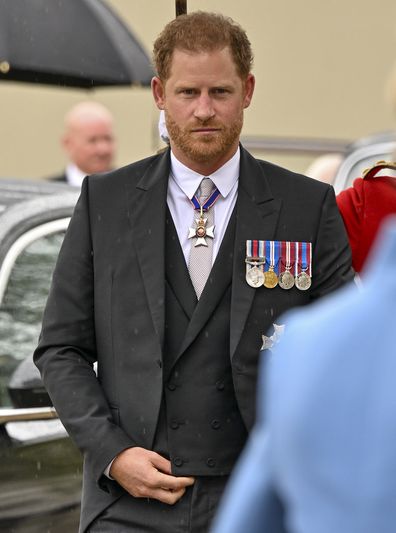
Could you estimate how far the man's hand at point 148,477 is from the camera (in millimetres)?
3428

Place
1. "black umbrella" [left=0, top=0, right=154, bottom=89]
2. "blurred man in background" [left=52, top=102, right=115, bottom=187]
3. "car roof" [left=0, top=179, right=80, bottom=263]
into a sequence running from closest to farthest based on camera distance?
"car roof" [left=0, top=179, right=80, bottom=263] < "black umbrella" [left=0, top=0, right=154, bottom=89] < "blurred man in background" [left=52, top=102, right=115, bottom=187]

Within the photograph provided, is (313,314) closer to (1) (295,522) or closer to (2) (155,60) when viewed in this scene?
(1) (295,522)

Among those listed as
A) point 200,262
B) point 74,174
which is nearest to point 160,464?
point 200,262

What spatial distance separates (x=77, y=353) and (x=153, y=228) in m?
0.35

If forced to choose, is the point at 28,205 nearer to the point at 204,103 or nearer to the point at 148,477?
the point at 204,103

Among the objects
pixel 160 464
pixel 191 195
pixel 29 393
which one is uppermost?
pixel 191 195

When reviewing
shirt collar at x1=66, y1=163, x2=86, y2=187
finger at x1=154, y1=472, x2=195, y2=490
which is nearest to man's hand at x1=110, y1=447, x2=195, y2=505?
finger at x1=154, y1=472, x2=195, y2=490

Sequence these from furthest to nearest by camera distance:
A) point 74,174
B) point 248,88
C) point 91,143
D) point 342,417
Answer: point 91,143 → point 74,174 → point 248,88 → point 342,417

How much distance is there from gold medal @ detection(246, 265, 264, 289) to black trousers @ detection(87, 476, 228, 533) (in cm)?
45

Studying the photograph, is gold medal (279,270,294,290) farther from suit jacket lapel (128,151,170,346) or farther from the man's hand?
the man's hand

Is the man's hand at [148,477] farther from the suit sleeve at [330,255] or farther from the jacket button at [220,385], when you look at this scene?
the suit sleeve at [330,255]

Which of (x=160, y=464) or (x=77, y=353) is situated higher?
(x=77, y=353)

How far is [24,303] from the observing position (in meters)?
5.36

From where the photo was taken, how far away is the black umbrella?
6.98 metres
